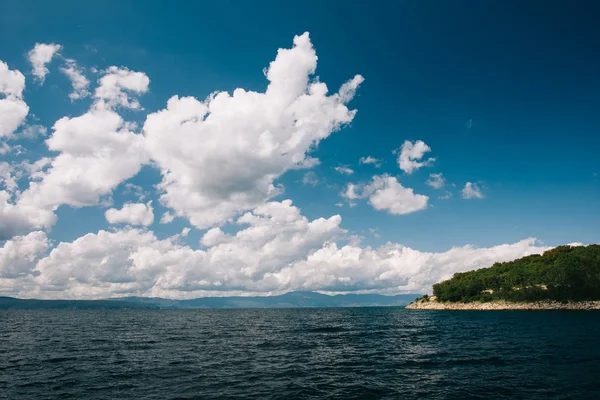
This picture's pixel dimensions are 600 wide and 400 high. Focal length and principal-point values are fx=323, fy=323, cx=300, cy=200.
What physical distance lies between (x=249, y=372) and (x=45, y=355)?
30.3 m

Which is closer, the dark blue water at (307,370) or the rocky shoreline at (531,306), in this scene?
the dark blue water at (307,370)

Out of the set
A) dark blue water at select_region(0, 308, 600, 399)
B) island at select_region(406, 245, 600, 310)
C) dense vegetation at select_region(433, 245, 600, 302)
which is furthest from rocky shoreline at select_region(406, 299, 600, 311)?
dark blue water at select_region(0, 308, 600, 399)

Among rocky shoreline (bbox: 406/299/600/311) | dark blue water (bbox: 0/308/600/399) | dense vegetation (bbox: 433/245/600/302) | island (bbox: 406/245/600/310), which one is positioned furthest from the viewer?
dense vegetation (bbox: 433/245/600/302)

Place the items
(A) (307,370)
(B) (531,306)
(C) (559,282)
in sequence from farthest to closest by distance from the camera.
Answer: (B) (531,306), (C) (559,282), (A) (307,370)

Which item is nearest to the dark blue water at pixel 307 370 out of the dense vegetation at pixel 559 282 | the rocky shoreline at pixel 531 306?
the rocky shoreline at pixel 531 306

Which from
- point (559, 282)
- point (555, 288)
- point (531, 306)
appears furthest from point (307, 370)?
point (555, 288)

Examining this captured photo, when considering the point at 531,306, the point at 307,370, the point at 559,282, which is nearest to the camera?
the point at 307,370

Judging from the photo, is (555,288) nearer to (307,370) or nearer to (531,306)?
(531,306)

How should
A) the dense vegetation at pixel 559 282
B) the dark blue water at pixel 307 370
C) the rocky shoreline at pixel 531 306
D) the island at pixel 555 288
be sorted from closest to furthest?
the dark blue water at pixel 307 370
the rocky shoreline at pixel 531 306
the island at pixel 555 288
the dense vegetation at pixel 559 282

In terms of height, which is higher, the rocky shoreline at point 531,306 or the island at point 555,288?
the island at point 555,288

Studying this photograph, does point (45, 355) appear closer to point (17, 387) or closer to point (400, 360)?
point (17, 387)

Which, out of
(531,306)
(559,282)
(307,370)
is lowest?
(531,306)

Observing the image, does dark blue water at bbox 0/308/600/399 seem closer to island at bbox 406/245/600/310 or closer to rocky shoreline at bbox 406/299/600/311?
rocky shoreline at bbox 406/299/600/311

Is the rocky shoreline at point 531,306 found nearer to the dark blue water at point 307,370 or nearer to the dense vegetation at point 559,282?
the dense vegetation at point 559,282
